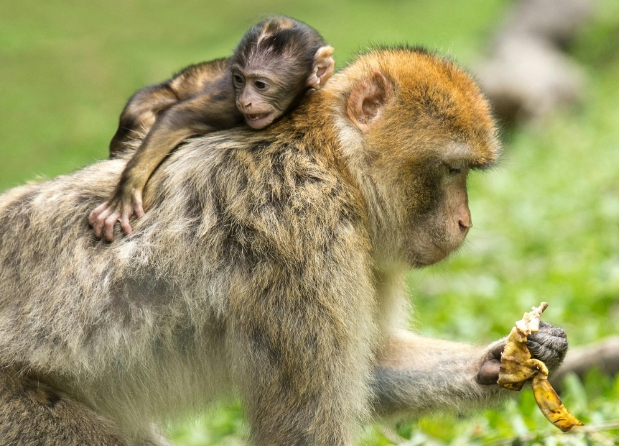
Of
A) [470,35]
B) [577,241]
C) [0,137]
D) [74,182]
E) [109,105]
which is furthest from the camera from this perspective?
[470,35]

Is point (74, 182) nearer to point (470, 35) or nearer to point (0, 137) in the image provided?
point (0, 137)

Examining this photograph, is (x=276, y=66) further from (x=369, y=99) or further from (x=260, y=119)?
(x=369, y=99)

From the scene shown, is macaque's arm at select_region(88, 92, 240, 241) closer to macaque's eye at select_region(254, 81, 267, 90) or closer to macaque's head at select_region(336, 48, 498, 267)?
macaque's eye at select_region(254, 81, 267, 90)

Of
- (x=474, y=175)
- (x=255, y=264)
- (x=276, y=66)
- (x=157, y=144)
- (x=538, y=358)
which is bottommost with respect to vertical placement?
(x=538, y=358)

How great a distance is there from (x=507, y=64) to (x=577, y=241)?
689cm

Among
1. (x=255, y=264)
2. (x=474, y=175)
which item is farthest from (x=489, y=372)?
(x=474, y=175)

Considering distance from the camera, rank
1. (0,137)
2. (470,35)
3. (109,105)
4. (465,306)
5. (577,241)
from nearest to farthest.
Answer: (465,306) → (577,241) → (0,137) → (109,105) → (470,35)

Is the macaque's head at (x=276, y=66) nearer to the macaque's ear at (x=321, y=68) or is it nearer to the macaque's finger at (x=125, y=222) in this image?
the macaque's ear at (x=321, y=68)

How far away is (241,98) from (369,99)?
2.02 feet

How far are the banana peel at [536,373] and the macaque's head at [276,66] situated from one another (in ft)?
4.96

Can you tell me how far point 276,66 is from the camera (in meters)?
4.24

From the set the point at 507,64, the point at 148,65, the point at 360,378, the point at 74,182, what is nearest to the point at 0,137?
the point at 148,65

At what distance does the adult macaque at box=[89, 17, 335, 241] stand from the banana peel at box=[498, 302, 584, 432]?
151 cm

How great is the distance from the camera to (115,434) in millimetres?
3754
